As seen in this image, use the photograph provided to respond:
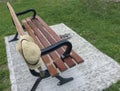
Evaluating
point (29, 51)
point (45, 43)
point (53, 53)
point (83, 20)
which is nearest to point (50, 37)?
point (45, 43)

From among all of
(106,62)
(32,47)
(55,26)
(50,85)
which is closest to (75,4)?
(55,26)

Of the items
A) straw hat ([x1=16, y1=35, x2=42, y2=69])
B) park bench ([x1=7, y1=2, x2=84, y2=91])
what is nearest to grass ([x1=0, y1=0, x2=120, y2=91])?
park bench ([x1=7, y1=2, x2=84, y2=91])

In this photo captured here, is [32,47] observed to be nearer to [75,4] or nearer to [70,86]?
[70,86]

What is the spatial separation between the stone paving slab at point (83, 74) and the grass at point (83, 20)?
6.5 inches

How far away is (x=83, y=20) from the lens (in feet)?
23.4

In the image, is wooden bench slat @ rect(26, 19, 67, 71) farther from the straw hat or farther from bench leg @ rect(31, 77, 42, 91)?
the straw hat

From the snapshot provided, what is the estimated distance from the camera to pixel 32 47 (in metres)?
3.24

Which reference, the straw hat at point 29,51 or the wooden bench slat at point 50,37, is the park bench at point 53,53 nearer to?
the wooden bench slat at point 50,37

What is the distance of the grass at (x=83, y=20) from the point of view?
535 cm

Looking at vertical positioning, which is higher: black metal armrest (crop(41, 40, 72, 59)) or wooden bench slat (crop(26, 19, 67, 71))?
black metal armrest (crop(41, 40, 72, 59))

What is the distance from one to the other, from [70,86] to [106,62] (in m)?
0.92

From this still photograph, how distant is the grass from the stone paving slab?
0.16m

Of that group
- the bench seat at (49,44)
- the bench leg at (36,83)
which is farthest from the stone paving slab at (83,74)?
the bench seat at (49,44)

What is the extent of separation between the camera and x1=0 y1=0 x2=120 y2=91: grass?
17.6 ft
